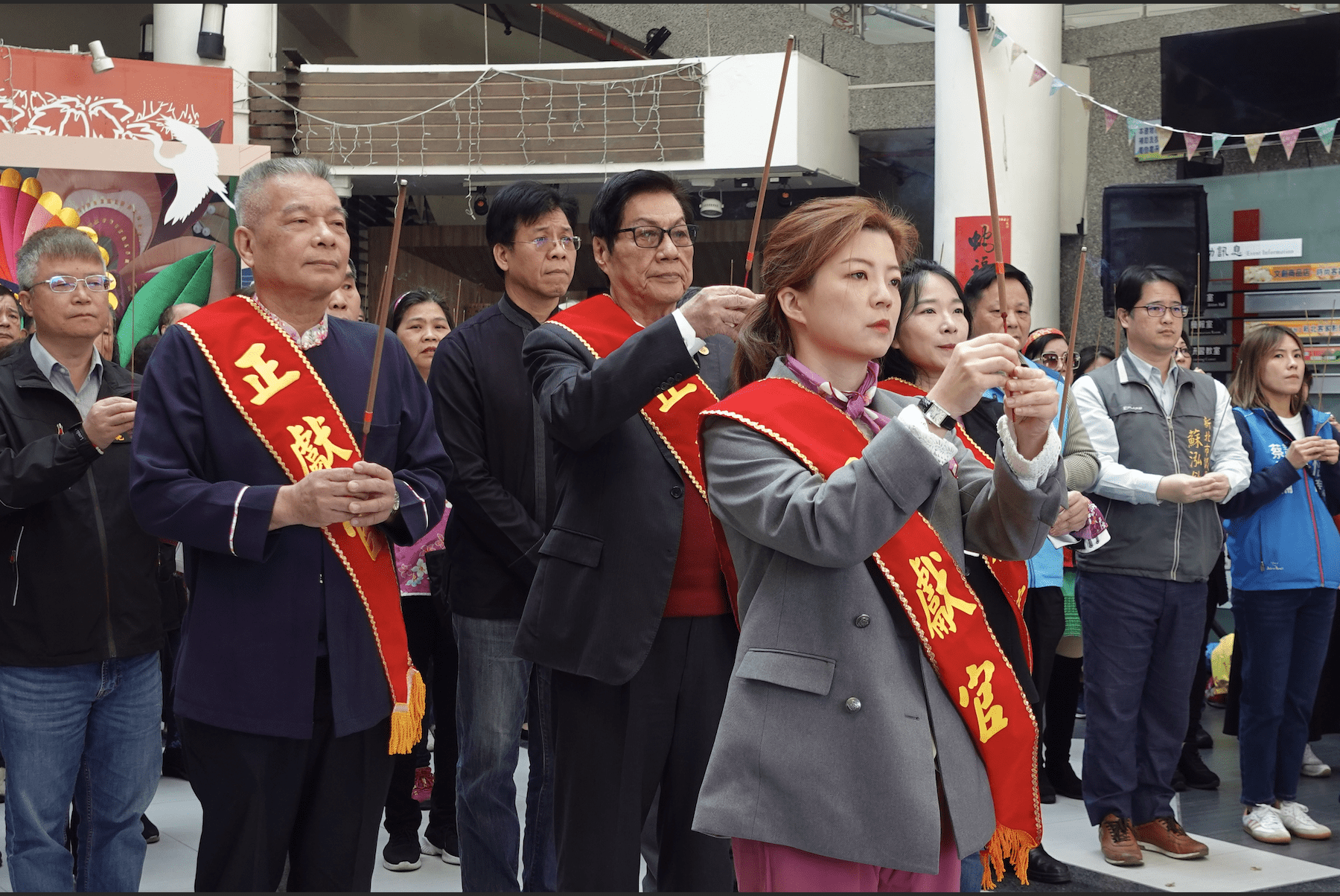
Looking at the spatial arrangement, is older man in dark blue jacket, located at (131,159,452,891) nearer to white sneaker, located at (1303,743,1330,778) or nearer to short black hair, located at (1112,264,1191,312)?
short black hair, located at (1112,264,1191,312)

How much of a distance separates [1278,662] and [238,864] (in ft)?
10.4

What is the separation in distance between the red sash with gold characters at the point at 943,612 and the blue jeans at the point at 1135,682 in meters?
2.01

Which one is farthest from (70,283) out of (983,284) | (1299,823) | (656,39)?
(656,39)

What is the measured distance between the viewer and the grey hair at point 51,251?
2.63 meters

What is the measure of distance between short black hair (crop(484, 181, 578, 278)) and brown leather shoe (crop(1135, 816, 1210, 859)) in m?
2.42

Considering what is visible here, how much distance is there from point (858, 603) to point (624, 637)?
63 centimetres

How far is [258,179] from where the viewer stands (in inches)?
84.5

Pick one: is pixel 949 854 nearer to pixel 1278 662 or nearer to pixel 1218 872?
pixel 1218 872

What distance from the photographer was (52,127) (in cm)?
734

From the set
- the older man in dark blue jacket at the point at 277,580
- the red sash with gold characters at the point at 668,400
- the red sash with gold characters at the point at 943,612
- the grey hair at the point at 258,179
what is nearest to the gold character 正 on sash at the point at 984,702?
the red sash with gold characters at the point at 943,612

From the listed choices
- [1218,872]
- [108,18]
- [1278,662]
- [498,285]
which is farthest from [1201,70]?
[108,18]

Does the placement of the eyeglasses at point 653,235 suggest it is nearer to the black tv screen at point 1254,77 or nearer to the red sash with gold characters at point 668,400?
the red sash with gold characters at point 668,400

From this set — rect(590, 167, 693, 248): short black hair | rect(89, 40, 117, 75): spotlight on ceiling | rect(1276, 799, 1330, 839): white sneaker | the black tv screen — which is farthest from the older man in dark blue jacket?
the black tv screen

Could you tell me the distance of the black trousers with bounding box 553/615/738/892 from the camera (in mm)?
2152
